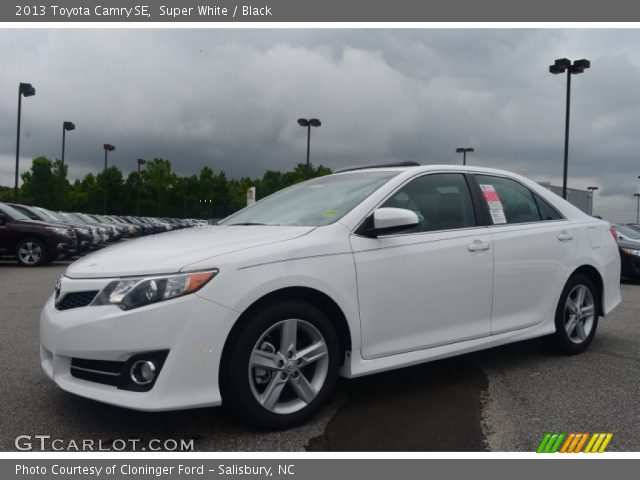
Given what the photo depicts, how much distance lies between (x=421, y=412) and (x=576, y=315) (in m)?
2.16

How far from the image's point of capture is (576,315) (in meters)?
4.91

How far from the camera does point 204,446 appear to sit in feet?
9.79

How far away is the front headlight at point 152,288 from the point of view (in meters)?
2.86

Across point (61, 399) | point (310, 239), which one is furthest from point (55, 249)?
point (310, 239)

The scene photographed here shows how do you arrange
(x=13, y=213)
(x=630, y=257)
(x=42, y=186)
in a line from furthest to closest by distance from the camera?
(x=42, y=186) < (x=13, y=213) < (x=630, y=257)

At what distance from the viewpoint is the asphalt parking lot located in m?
3.06

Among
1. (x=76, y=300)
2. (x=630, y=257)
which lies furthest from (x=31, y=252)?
(x=630, y=257)

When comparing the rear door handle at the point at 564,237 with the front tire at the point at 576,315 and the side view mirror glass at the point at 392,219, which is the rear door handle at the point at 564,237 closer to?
the front tire at the point at 576,315

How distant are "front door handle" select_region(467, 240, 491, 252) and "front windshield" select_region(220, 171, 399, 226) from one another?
0.74m

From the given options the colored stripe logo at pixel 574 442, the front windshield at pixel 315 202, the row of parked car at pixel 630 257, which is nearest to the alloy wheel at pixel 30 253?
the front windshield at pixel 315 202

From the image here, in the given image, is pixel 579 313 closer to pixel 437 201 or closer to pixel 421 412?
pixel 437 201

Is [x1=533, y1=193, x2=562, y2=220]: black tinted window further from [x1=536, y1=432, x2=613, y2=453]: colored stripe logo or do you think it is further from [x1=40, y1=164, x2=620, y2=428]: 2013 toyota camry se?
[x1=536, y1=432, x2=613, y2=453]: colored stripe logo

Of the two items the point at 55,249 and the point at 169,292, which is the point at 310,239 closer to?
the point at 169,292

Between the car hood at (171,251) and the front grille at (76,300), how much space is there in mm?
98
